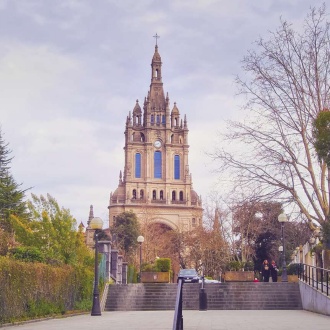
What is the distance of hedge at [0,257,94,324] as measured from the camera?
14945mm

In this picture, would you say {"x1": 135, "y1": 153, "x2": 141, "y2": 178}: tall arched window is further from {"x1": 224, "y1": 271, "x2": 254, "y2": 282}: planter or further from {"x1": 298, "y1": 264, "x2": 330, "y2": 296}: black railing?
{"x1": 298, "y1": 264, "x2": 330, "y2": 296}: black railing

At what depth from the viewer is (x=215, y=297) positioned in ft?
84.6

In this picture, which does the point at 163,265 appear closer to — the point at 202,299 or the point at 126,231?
the point at 202,299

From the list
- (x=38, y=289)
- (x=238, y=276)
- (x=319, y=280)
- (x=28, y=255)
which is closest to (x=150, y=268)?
A: (x=238, y=276)

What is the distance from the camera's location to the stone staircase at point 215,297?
81.7 feet

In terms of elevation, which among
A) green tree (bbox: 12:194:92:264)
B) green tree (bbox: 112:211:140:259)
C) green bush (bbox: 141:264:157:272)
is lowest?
green bush (bbox: 141:264:157:272)

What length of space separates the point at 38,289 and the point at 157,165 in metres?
83.8

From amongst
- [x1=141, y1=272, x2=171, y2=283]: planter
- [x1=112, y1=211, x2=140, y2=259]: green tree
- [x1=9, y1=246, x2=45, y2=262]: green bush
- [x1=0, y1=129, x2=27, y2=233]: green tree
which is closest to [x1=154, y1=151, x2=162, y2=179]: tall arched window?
[x1=112, y1=211, x2=140, y2=259]: green tree

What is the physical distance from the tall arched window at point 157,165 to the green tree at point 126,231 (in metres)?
16.8

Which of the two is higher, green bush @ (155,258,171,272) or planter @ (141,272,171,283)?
green bush @ (155,258,171,272)

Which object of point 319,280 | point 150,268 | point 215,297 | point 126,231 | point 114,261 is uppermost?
point 126,231

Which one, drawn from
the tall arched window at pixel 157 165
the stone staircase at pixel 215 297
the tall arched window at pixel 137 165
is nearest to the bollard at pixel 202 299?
the stone staircase at pixel 215 297

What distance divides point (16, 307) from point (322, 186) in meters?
11.2

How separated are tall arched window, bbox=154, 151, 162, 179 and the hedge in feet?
254
